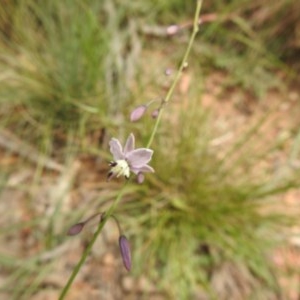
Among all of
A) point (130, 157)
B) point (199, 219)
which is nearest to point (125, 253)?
point (130, 157)

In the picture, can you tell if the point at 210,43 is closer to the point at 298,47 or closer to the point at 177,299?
the point at 298,47

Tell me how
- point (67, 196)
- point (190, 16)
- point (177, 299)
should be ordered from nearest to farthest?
point (177, 299)
point (67, 196)
point (190, 16)

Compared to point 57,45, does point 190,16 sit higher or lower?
higher

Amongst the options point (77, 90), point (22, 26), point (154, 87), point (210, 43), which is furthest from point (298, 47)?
point (22, 26)

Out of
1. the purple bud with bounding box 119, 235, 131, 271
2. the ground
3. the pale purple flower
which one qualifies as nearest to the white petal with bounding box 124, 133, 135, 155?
the pale purple flower

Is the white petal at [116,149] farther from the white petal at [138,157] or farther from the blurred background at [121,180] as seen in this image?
the blurred background at [121,180]

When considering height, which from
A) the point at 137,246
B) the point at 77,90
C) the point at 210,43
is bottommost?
the point at 137,246

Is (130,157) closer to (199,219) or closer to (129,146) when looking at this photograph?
(129,146)

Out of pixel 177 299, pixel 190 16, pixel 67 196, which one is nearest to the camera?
pixel 177 299

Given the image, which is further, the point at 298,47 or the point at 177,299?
the point at 298,47
